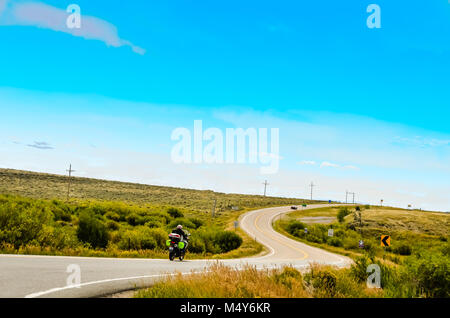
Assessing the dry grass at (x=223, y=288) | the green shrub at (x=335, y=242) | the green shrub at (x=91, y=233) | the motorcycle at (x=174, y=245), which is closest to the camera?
the dry grass at (x=223, y=288)

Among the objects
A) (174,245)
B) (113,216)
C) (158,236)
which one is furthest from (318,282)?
(113,216)

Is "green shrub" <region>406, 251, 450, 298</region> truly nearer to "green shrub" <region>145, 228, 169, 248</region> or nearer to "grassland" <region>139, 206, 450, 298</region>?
"grassland" <region>139, 206, 450, 298</region>

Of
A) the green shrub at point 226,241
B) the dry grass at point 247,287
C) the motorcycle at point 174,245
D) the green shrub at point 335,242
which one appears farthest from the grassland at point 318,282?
the green shrub at point 335,242

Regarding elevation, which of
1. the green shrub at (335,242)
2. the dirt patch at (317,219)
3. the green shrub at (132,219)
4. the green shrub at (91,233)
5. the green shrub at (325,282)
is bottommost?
the green shrub at (335,242)

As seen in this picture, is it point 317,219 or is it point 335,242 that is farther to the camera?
point 317,219

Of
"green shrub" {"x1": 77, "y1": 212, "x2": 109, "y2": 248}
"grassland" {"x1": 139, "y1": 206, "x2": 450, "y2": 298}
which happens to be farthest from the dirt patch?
"grassland" {"x1": 139, "y1": 206, "x2": 450, "y2": 298}

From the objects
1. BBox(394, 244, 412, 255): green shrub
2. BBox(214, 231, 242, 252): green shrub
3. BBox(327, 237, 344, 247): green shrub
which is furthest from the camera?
BBox(327, 237, 344, 247): green shrub

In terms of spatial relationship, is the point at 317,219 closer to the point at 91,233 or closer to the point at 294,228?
the point at 294,228

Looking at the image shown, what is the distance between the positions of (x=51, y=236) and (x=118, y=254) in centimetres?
328

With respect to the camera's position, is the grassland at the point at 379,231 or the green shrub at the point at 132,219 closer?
the green shrub at the point at 132,219

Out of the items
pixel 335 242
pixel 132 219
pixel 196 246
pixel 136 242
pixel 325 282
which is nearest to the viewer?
pixel 325 282

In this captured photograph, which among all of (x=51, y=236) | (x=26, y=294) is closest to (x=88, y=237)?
(x=51, y=236)

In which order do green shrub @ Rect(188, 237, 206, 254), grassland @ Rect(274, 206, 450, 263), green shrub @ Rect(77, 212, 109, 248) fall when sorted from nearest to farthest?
1. green shrub @ Rect(77, 212, 109, 248)
2. green shrub @ Rect(188, 237, 206, 254)
3. grassland @ Rect(274, 206, 450, 263)

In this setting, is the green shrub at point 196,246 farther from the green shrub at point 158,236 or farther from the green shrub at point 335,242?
the green shrub at point 335,242
